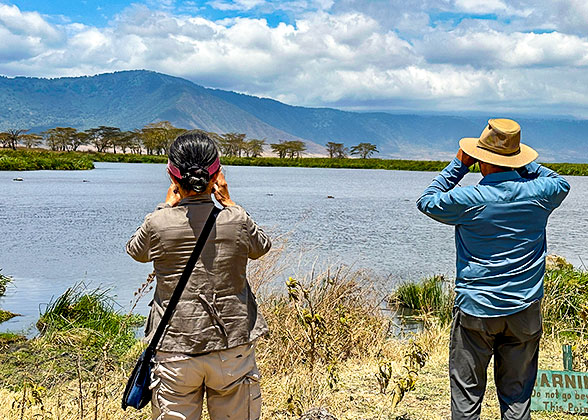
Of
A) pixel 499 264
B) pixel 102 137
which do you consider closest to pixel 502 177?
pixel 499 264

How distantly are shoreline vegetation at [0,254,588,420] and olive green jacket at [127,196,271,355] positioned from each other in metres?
1.16

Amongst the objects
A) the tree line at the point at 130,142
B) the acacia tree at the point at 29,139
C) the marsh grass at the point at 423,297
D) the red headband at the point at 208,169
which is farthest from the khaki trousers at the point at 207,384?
the acacia tree at the point at 29,139

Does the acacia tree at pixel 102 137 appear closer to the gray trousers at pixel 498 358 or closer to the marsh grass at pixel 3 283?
the marsh grass at pixel 3 283

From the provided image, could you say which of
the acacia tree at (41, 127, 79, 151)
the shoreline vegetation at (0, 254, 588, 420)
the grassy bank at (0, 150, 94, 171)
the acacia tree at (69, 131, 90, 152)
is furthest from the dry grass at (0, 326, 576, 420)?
the acacia tree at (69, 131, 90, 152)

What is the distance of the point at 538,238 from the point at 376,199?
3399 cm

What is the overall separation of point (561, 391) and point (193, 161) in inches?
124

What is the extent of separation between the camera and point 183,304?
8.59ft

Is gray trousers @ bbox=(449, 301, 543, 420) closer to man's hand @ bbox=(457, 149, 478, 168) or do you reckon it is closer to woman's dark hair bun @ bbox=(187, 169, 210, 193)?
man's hand @ bbox=(457, 149, 478, 168)

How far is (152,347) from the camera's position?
2648mm

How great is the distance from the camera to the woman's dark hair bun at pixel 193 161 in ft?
8.61

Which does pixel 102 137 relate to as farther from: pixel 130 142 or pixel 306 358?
pixel 306 358

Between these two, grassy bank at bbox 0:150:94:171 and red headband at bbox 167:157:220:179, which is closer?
red headband at bbox 167:157:220:179

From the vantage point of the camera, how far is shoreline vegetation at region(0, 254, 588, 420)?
435 cm

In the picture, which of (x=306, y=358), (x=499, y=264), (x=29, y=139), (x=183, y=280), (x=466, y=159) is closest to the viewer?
(x=183, y=280)
